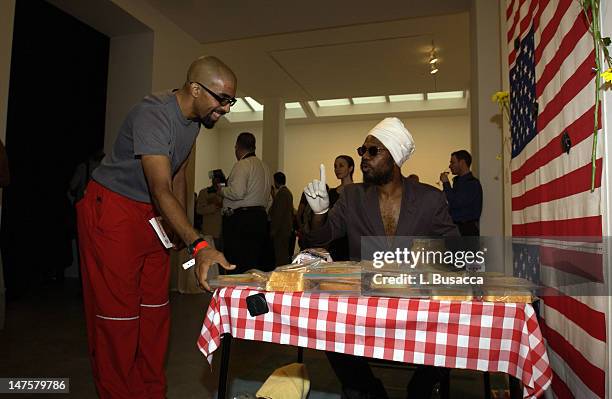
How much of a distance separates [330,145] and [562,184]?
1207cm

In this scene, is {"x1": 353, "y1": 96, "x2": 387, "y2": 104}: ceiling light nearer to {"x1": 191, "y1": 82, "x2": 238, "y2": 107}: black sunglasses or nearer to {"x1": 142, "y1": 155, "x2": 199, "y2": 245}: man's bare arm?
{"x1": 191, "y1": 82, "x2": 238, "y2": 107}: black sunglasses

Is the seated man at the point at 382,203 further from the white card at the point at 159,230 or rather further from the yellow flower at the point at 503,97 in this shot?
the yellow flower at the point at 503,97

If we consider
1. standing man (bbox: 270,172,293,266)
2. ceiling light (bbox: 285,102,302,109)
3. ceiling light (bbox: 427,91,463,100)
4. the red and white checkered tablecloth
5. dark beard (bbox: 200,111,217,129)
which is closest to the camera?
the red and white checkered tablecloth

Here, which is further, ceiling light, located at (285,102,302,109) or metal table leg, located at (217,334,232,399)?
ceiling light, located at (285,102,302,109)

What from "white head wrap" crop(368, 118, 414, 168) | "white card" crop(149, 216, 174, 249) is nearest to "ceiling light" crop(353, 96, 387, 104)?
"white head wrap" crop(368, 118, 414, 168)

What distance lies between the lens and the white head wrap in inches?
79.5

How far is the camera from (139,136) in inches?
62.4

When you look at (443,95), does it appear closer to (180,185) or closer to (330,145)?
(330,145)

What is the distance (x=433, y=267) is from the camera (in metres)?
1.04

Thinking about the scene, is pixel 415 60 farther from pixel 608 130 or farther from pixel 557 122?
pixel 608 130

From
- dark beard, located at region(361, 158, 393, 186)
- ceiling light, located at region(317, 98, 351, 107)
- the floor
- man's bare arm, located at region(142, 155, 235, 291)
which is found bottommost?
the floor

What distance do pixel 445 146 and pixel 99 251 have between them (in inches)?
476

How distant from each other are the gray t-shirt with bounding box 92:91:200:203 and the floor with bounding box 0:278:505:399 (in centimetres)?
83

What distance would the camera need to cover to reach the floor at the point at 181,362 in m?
2.23
